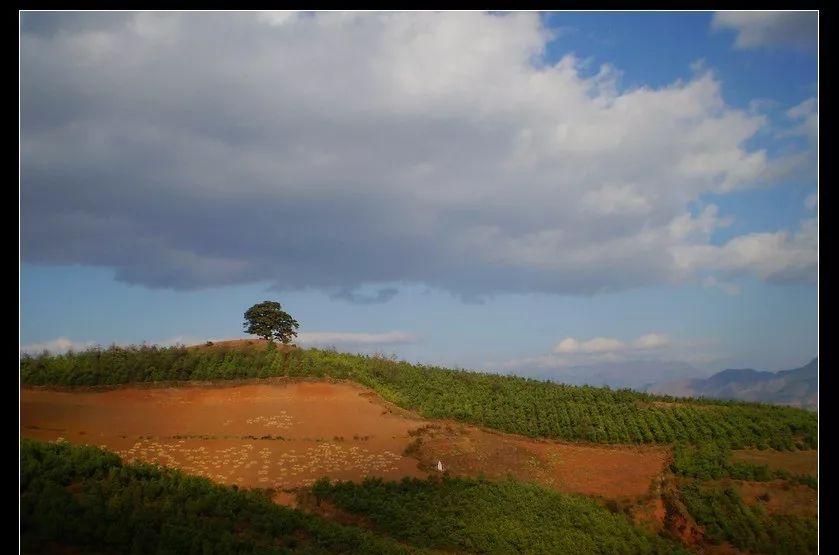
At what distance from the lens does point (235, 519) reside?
909cm

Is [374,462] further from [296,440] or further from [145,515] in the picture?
[145,515]

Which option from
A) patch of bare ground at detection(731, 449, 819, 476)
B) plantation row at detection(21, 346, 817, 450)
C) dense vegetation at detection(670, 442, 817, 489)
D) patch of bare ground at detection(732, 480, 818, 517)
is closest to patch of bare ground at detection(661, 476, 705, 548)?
dense vegetation at detection(670, 442, 817, 489)

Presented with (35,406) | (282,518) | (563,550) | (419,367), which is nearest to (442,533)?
(563,550)

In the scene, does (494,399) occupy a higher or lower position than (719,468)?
higher

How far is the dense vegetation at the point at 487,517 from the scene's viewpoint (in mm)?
10753

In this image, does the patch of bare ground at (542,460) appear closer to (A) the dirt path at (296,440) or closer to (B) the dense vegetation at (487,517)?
(A) the dirt path at (296,440)

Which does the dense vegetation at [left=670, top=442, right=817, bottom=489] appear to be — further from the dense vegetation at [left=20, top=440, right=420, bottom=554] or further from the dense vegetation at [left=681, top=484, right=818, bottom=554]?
the dense vegetation at [left=20, top=440, right=420, bottom=554]

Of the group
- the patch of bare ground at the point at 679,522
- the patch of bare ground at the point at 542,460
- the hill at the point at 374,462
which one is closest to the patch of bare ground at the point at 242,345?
the hill at the point at 374,462

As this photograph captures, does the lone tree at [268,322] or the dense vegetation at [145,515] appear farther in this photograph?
the lone tree at [268,322]

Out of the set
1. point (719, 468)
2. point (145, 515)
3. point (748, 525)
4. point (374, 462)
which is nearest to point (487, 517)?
point (374, 462)

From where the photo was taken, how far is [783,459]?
15820 millimetres

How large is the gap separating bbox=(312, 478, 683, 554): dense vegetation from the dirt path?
0.99 m

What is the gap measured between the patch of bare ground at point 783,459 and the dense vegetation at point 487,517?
5.64 metres

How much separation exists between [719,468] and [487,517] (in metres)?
7.54
